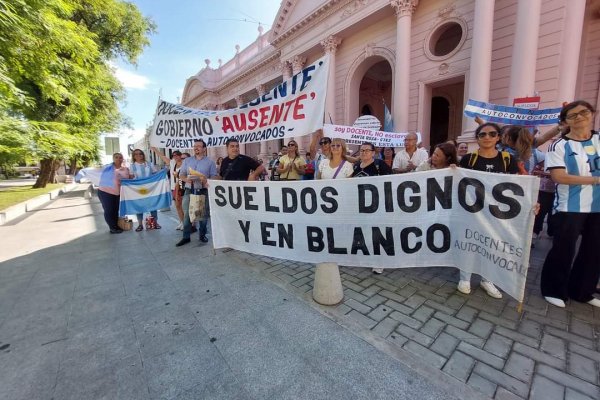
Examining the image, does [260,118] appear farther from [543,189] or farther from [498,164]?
[543,189]

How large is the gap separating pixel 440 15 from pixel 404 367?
11794 mm

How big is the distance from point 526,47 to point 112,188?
38.2 ft

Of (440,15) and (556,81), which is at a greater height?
(440,15)

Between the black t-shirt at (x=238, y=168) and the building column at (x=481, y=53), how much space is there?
23.1ft

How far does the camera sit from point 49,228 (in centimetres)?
706

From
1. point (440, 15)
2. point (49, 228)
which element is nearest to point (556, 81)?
point (440, 15)

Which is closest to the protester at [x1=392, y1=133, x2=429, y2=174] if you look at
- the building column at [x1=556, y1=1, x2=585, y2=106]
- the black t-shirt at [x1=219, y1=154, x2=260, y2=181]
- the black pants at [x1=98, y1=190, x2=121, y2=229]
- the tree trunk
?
the black t-shirt at [x1=219, y1=154, x2=260, y2=181]

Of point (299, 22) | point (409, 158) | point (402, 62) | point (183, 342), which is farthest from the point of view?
point (299, 22)

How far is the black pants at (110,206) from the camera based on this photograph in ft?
20.5

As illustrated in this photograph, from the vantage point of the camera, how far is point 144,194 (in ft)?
21.1

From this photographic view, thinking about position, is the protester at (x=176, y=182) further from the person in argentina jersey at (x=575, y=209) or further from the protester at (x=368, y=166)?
the person in argentina jersey at (x=575, y=209)

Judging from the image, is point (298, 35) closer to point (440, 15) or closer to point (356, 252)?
point (440, 15)

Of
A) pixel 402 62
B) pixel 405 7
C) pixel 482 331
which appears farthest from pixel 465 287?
pixel 405 7

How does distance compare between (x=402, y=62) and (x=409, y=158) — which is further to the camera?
(x=402, y=62)
